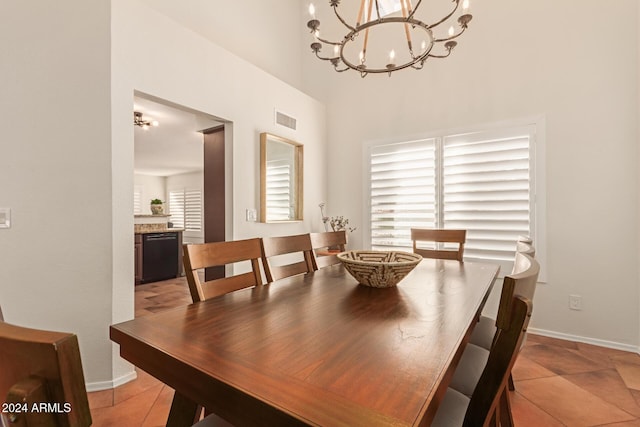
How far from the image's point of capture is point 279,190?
323cm

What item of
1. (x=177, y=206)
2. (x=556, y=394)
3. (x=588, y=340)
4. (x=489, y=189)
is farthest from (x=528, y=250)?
(x=177, y=206)

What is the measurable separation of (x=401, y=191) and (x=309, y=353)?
2.93 meters

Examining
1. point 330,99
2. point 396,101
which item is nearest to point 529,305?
point 396,101

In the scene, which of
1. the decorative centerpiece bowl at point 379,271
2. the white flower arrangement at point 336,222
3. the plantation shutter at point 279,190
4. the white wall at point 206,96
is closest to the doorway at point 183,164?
the white wall at point 206,96

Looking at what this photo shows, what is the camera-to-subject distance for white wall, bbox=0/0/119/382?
169 cm

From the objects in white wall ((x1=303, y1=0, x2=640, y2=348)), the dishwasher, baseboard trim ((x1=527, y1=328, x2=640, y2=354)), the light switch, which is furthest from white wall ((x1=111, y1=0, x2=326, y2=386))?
the dishwasher

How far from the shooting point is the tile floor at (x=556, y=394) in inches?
64.5

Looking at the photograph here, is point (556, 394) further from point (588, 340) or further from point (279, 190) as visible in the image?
point (279, 190)

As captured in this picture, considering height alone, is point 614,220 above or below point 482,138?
below

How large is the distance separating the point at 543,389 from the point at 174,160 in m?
7.25

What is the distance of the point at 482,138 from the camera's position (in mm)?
2965

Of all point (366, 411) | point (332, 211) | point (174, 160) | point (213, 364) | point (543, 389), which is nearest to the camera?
point (366, 411)

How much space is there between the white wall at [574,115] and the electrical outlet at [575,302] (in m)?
0.04

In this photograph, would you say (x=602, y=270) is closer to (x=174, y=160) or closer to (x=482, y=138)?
(x=482, y=138)
